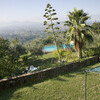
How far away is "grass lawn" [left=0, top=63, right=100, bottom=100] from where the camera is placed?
4.03 m

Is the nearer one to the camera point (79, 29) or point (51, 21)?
point (79, 29)

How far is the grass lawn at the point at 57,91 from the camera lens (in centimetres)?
403

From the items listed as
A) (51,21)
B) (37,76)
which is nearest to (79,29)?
(51,21)

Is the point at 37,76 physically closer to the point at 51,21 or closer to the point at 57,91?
the point at 57,91

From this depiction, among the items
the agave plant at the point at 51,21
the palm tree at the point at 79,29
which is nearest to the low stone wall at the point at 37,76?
the palm tree at the point at 79,29

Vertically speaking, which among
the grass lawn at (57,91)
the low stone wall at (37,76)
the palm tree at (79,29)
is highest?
the palm tree at (79,29)

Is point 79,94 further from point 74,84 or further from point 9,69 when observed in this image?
point 9,69

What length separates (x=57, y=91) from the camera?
441cm

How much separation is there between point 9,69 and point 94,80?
4901 millimetres

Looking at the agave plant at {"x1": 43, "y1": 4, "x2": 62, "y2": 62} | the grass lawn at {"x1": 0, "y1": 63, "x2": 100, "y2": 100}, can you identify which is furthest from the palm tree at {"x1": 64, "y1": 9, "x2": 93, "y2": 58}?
the grass lawn at {"x1": 0, "y1": 63, "x2": 100, "y2": 100}

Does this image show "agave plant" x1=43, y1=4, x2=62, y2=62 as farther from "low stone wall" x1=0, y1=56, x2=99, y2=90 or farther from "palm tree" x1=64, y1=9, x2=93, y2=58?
"low stone wall" x1=0, y1=56, x2=99, y2=90

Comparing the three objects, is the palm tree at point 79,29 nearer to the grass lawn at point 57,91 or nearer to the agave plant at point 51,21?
the agave plant at point 51,21

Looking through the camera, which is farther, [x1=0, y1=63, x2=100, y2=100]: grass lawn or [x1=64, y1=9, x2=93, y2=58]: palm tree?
[x1=64, y1=9, x2=93, y2=58]: palm tree

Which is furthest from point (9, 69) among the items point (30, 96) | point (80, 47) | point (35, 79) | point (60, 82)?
→ point (80, 47)
